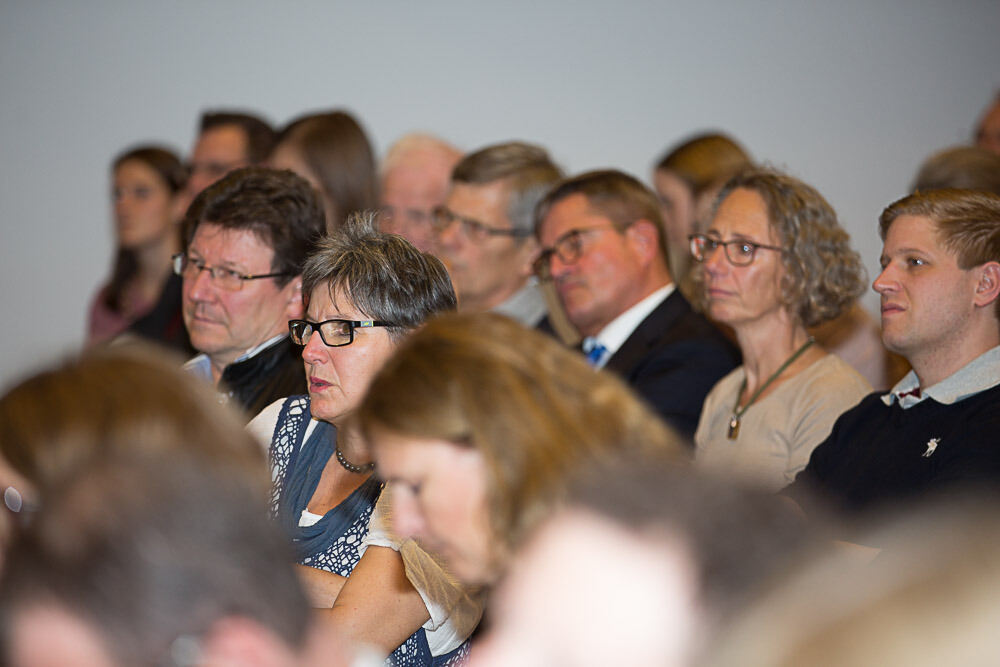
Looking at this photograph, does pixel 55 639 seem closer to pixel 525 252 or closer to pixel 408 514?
pixel 408 514

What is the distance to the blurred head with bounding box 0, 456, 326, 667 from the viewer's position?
853 mm

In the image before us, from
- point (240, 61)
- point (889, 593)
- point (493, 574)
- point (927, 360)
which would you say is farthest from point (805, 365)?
point (240, 61)

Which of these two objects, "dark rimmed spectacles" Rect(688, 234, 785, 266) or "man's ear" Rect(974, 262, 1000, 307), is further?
"dark rimmed spectacles" Rect(688, 234, 785, 266)

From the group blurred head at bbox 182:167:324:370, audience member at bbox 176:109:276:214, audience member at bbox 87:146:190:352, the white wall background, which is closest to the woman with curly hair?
blurred head at bbox 182:167:324:370

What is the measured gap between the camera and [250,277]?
2.76 metres

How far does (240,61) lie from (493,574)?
4224 mm

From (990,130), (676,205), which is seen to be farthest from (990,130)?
(676,205)

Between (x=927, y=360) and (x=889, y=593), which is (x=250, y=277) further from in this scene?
(x=889, y=593)

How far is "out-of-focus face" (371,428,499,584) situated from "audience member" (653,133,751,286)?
3038 millimetres

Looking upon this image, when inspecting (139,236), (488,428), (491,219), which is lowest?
(139,236)

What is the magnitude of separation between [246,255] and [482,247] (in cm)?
145

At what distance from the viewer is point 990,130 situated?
4.01 meters

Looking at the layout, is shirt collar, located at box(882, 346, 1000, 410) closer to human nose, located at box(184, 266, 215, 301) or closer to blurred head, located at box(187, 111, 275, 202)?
human nose, located at box(184, 266, 215, 301)

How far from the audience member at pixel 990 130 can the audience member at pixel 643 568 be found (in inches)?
138
